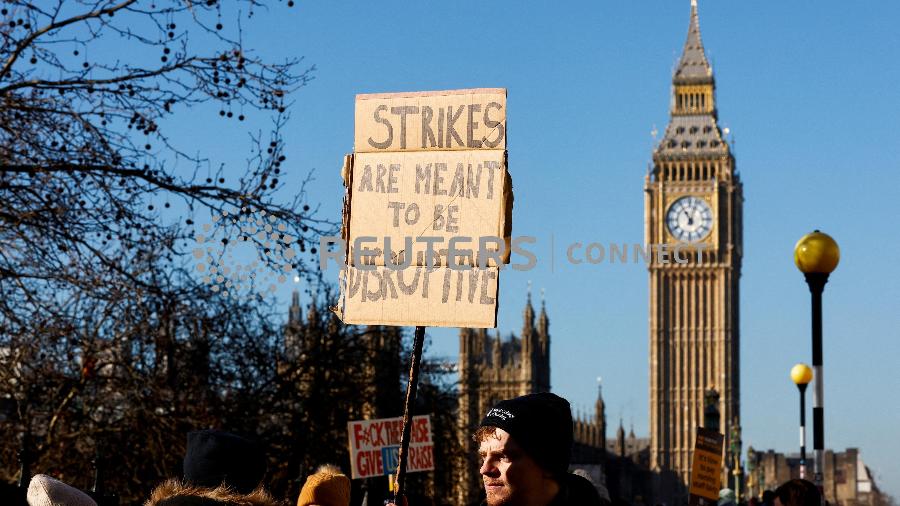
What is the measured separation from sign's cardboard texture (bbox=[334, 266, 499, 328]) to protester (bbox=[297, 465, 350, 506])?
1.95ft

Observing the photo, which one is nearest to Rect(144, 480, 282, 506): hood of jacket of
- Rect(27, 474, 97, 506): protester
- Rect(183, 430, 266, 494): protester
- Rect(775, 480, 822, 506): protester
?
Rect(183, 430, 266, 494): protester

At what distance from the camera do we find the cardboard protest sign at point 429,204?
18.4 feet

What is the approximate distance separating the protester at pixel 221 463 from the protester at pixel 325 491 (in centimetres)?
19

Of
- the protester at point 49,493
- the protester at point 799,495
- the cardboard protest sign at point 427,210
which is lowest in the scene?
the protester at point 799,495

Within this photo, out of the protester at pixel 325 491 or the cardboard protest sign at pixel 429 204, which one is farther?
the cardboard protest sign at pixel 429 204

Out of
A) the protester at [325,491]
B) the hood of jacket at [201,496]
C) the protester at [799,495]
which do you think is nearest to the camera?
the hood of jacket at [201,496]

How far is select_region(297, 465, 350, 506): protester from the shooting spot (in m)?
5.30

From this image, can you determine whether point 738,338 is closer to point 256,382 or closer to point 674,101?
point 674,101

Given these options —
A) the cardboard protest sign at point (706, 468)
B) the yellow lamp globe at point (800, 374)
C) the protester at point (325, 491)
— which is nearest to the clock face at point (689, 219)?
the yellow lamp globe at point (800, 374)

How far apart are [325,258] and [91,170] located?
2874 millimetres

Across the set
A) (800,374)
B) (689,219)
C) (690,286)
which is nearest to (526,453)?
(800,374)

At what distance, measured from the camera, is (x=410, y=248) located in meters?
5.71

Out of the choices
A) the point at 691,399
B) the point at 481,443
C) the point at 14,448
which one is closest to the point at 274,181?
the point at 481,443

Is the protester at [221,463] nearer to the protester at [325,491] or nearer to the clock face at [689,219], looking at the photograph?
the protester at [325,491]
